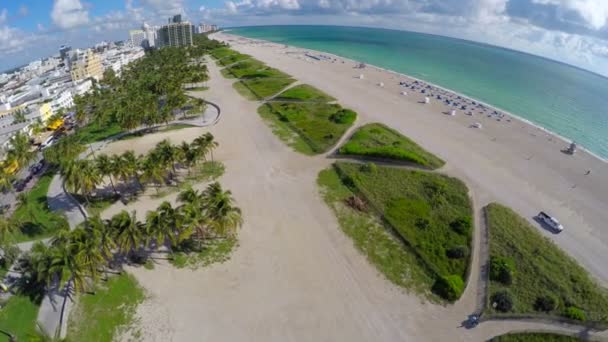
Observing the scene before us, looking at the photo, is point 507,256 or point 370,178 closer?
point 507,256

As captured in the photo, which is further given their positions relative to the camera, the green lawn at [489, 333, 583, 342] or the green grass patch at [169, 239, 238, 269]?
the green grass patch at [169, 239, 238, 269]

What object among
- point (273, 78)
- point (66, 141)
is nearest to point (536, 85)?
point (273, 78)

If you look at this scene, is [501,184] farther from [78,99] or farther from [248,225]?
[78,99]

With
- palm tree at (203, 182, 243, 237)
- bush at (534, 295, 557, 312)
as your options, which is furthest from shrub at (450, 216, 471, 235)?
palm tree at (203, 182, 243, 237)

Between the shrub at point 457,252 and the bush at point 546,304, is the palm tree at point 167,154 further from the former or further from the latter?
the bush at point 546,304

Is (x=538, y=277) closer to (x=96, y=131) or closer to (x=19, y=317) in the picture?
(x=19, y=317)

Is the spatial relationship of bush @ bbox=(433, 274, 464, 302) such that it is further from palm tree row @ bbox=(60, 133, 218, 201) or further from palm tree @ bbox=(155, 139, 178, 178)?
palm tree @ bbox=(155, 139, 178, 178)

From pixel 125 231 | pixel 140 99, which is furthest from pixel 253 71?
pixel 125 231
